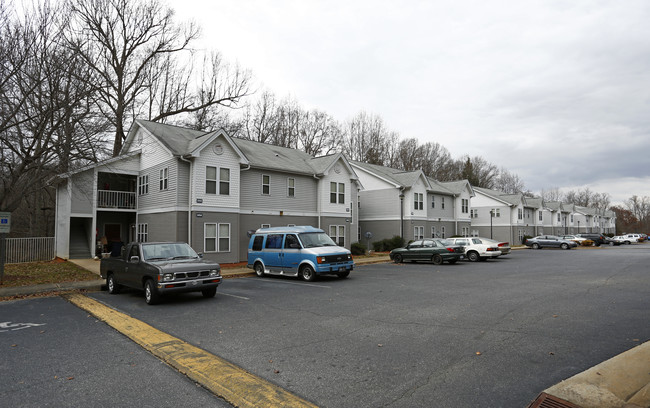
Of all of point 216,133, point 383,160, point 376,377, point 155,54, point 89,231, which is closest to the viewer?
point 376,377

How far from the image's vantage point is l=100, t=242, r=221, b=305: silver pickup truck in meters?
10.5

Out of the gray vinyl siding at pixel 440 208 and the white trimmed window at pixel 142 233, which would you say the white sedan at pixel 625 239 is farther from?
the white trimmed window at pixel 142 233

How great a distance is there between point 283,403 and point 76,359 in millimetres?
3844

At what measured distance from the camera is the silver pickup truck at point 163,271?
34.5 feet

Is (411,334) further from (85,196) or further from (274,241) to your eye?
(85,196)

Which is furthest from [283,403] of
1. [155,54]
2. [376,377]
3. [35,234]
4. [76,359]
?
[35,234]

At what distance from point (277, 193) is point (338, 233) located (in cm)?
627

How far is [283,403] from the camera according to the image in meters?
4.41

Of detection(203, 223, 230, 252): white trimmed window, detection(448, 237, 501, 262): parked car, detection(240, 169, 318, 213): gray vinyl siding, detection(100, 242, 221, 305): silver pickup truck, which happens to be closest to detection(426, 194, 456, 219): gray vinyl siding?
detection(448, 237, 501, 262): parked car

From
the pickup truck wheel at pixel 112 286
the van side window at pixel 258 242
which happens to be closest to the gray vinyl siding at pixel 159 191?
the van side window at pixel 258 242

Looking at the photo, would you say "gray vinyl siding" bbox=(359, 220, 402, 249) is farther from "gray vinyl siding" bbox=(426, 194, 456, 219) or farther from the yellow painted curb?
the yellow painted curb

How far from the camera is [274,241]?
55.2ft

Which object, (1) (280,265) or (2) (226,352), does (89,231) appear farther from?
(2) (226,352)

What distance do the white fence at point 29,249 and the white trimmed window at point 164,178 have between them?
27.9 ft
